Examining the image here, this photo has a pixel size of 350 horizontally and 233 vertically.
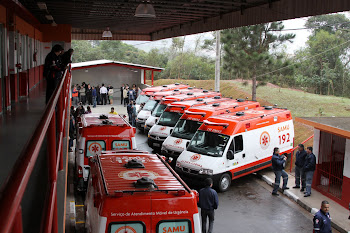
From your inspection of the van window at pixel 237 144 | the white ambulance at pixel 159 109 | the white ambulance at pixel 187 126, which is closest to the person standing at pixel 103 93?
the white ambulance at pixel 159 109

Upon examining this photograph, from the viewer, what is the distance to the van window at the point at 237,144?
47.8 ft

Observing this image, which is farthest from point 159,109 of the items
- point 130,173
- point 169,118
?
point 130,173

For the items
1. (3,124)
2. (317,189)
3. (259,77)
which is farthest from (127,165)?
(259,77)

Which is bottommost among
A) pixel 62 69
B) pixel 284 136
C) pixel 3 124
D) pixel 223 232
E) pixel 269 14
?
pixel 223 232

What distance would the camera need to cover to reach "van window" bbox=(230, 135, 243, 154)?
14.6m

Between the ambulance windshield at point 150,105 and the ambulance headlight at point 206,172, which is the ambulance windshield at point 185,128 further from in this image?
the ambulance windshield at point 150,105

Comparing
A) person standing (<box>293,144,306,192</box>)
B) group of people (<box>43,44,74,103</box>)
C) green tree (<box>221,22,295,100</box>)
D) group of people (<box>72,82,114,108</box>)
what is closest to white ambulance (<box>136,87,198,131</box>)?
green tree (<box>221,22,295,100</box>)

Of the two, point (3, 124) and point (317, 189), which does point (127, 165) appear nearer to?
point (3, 124)

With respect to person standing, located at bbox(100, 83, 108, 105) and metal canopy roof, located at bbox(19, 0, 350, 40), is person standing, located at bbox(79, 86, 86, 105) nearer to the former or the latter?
person standing, located at bbox(100, 83, 108, 105)

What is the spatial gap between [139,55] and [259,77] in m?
50.8

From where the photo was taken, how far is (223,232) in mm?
10820

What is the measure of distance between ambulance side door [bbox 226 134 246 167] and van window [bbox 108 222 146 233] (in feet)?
28.0

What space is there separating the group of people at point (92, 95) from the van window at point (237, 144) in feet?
64.8

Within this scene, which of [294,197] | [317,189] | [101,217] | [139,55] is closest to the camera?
[101,217]
